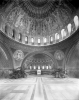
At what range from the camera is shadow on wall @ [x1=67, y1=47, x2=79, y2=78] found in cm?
1988

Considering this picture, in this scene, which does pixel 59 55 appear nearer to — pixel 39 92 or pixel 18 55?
pixel 18 55

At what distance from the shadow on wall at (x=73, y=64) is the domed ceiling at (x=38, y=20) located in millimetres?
6051

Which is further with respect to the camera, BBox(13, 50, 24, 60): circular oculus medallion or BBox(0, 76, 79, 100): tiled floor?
BBox(13, 50, 24, 60): circular oculus medallion

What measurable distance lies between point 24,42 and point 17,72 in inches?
360

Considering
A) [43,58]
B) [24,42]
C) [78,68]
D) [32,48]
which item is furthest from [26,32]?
[78,68]

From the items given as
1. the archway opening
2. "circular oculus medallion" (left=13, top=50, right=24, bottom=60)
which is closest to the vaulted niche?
the archway opening

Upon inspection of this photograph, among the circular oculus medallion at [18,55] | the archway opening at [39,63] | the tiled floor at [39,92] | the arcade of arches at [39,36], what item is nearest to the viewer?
the tiled floor at [39,92]

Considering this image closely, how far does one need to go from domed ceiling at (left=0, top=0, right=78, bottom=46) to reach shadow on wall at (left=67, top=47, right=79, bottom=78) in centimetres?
605

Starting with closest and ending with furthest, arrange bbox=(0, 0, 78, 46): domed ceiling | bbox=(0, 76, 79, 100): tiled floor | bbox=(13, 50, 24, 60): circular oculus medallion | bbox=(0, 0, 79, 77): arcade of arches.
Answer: bbox=(0, 76, 79, 100): tiled floor < bbox=(0, 0, 79, 77): arcade of arches < bbox=(0, 0, 78, 46): domed ceiling < bbox=(13, 50, 24, 60): circular oculus medallion

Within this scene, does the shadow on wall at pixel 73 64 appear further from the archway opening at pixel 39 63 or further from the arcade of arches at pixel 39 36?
the archway opening at pixel 39 63

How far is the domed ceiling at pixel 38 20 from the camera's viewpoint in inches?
840

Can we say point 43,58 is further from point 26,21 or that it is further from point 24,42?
point 26,21

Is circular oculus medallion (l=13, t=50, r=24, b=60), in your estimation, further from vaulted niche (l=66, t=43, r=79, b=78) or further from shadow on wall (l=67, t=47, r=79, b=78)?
shadow on wall (l=67, t=47, r=79, b=78)

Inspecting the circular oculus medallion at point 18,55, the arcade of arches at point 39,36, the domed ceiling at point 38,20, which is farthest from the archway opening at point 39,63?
the circular oculus medallion at point 18,55
